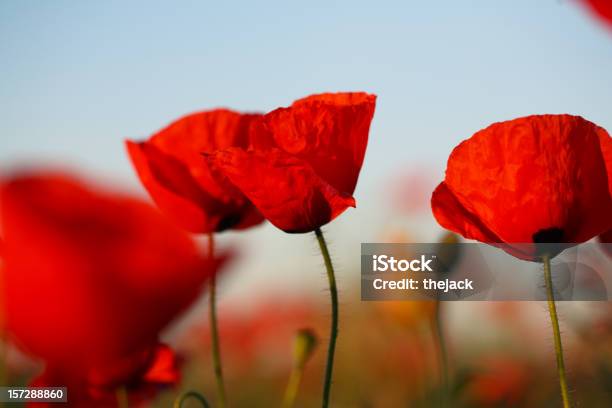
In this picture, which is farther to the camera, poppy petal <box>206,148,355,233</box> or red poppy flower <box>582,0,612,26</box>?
poppy petal <box>206,148,355,233</box>

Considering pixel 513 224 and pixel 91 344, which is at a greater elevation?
pixel 513 224

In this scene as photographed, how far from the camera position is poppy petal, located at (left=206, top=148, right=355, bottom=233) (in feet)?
1.68

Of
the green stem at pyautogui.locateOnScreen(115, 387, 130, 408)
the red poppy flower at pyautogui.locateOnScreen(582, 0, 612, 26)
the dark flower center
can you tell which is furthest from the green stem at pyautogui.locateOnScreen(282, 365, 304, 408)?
the red poppy flower at pyautogui.locateOnScreen(582, 0, 612, 26)

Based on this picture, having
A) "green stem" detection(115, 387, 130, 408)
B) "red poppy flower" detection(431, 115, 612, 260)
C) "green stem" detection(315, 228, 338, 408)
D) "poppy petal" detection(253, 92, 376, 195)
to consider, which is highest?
"poppy petal" detection(253, 92, 376, 195)

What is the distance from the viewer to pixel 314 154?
0.56m

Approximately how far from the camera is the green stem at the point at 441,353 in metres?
0.75

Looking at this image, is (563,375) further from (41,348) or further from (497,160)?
(41,348)

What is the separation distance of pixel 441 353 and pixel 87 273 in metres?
0.63

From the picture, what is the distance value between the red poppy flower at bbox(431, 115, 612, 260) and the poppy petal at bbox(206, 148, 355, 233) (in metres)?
0.07

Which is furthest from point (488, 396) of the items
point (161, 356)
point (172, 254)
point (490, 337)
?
point (172, 254)

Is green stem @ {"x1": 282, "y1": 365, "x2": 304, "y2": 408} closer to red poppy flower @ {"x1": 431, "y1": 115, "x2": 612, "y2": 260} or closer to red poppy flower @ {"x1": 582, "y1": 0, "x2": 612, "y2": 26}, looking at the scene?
red poppy flower @ {"x1": 431, "y1": 115, "x2": 612, "y2": 260}

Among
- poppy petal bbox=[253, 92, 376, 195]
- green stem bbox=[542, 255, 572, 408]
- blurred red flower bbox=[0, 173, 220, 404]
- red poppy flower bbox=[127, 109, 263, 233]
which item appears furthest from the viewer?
red poppy flower bbox=[127, 109, 263, 233]

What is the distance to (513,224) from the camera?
1.74 ft

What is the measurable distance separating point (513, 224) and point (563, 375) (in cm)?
12
